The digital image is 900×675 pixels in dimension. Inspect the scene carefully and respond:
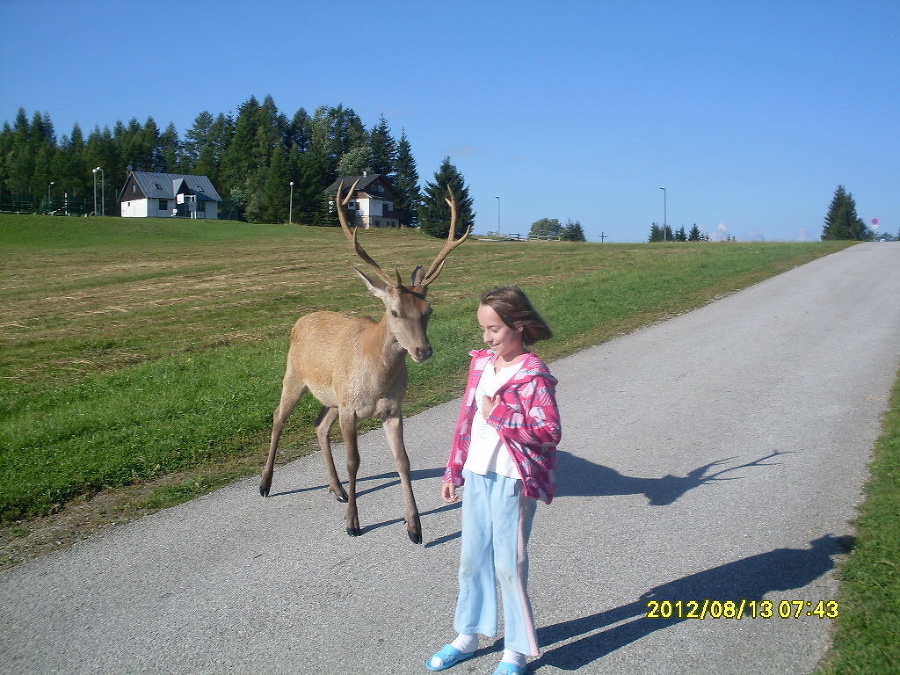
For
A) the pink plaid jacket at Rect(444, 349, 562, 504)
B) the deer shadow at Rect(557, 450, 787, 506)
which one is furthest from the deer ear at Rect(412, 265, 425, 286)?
the pink plaid jacket at Rect(444, 349, 562, 504)

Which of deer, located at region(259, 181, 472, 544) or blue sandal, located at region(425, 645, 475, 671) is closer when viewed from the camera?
blue sandal, located at region(425, 645, 475, 671)

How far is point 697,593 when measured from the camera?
4.57 meters

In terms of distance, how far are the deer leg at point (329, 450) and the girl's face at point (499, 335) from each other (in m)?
3.04

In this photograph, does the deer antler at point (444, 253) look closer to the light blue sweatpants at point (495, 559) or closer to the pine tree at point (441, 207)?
the light blue sweatpants at point (495, 559)

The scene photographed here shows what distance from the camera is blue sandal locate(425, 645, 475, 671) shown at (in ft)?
12.6

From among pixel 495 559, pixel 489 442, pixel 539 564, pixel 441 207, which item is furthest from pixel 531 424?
pixel 441 207

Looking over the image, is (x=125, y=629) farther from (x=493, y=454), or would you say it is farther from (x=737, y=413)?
(x=737, y=413)

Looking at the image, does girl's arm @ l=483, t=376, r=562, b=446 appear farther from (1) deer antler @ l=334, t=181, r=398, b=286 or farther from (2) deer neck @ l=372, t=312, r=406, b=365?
(1) deer antler @ l=334, t=181, r=398, b=286

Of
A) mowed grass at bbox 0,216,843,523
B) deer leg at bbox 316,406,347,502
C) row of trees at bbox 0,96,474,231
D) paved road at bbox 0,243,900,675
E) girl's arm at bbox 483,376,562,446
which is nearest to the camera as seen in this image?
girl's arm at bbox 483,376,562,446

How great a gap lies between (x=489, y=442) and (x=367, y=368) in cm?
241

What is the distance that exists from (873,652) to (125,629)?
158 inches

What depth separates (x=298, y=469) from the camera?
7.22 metres

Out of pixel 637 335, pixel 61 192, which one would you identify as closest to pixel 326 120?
pixel 61 192

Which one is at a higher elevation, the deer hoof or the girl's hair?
the girl's hair
